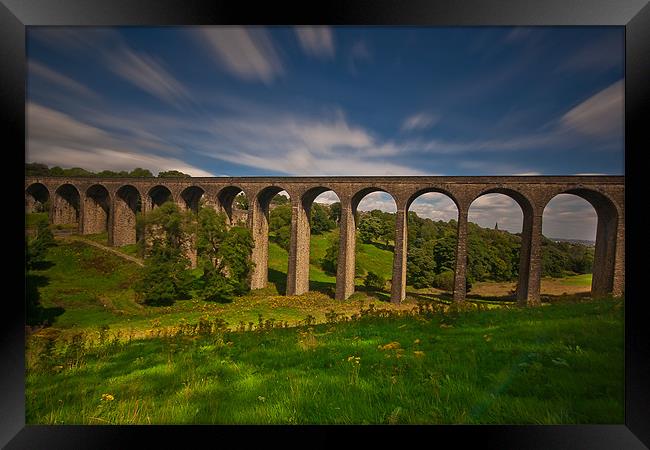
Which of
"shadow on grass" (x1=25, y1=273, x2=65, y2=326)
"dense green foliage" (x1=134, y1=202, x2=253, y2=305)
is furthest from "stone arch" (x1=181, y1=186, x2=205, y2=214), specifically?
"shadow on grass" (x1=25, y1=273, x2=65, y2=326)

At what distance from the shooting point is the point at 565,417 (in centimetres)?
353

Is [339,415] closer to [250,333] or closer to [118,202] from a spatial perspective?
[250,333]

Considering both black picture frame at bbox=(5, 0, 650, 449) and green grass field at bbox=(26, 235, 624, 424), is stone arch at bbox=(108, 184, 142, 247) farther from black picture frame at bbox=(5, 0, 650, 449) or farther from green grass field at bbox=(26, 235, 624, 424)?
black picture frame at bbox=(5, 0, 650, 449)

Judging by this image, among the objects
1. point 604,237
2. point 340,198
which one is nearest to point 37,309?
point 340,198

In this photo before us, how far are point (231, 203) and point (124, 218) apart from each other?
34.8 ft

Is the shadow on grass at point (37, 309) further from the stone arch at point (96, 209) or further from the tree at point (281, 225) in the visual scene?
the tree at point (281, 225)

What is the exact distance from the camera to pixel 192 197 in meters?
24.1

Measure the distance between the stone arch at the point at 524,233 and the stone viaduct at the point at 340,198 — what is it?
0.07 meters

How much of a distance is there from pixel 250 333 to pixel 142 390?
2828 millimetres

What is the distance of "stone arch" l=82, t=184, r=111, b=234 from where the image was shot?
21.9 m

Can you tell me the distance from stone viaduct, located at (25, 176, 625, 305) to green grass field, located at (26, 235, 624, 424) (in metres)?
13.6

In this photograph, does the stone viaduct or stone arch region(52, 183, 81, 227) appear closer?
the stone viaduct
